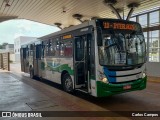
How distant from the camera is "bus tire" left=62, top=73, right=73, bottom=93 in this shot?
9.88 meters

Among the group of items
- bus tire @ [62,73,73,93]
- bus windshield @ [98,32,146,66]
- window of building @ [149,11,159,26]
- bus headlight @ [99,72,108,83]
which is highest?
window of building @ [149,11,159,26]

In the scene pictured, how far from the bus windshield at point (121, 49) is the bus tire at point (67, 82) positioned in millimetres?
2702

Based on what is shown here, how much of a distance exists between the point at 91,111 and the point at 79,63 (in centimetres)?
322

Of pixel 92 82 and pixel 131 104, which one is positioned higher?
pixel 92 82

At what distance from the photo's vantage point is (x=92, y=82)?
311 inches

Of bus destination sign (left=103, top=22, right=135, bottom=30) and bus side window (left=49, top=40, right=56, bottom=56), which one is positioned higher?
bus destination sign (left=103, top=22, right=135, bottom=30)

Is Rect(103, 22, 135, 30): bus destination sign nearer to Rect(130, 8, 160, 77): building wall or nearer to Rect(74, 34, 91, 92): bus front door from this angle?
Rect(74, 34, 91, 92): bus front door

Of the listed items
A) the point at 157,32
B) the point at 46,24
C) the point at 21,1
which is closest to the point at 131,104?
the point at 157,32

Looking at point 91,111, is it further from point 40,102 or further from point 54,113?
point 40,102

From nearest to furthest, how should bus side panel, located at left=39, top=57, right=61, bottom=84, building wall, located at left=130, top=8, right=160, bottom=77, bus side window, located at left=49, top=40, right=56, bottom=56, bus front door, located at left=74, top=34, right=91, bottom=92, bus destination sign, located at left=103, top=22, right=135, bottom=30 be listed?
bus destination sign, located at left=103, top=22, right=135, bottom=30 < bus front door, located at left=74, top=34, right=91, bottom=92 < bus side panel, located at left=39, top=57, right=61, bottom=84 < bus side window, located at left=49, top=40, right=56, bottom=56 < building wall, located at left=130, top=8, right=160, bottom=77

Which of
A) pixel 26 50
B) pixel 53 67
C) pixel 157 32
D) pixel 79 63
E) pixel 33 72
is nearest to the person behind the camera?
pixel 79 63

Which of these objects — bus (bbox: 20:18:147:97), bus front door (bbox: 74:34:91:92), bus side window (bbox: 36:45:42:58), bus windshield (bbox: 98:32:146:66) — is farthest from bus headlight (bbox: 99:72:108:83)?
bus side window (bbox: 36:45:42:58)

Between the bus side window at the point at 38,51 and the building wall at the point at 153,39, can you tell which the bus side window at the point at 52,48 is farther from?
the building wall at the point at 153,39

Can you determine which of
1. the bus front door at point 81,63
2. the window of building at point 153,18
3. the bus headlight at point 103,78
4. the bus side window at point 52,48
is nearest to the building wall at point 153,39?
the window of building at point 153,18
